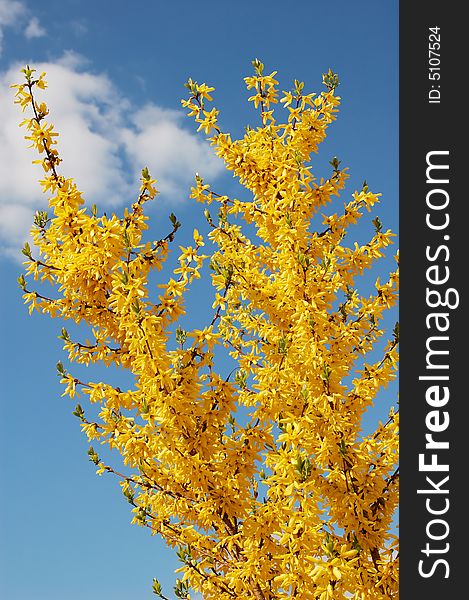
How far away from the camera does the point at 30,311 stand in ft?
22.7

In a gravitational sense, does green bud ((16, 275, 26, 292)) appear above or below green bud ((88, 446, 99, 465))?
above

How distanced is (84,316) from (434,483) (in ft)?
12.9

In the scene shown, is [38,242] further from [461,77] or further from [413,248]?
[461,77]

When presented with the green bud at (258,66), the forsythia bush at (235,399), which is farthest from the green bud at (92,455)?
the green bud at (258,66)

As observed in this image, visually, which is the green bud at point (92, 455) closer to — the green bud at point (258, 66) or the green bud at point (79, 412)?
the green bud at point (79, 412)

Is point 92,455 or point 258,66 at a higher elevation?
point 258,66

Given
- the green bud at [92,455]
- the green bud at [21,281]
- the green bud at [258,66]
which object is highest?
the green bud at [258,66]

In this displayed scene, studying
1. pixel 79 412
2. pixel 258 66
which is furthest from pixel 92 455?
pixel 258 66

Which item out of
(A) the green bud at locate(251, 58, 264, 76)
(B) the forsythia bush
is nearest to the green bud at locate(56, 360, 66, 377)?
(B) the forsythia bush

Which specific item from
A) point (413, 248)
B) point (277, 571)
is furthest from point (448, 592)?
point (413, 248)

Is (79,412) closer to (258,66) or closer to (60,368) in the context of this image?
(60,368)

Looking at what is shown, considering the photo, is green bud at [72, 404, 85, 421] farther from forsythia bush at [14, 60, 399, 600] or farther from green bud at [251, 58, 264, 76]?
green bud at [251, 58, 264, 76]

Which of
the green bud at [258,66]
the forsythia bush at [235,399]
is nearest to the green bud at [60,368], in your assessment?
the forsythia bush at [235,399]

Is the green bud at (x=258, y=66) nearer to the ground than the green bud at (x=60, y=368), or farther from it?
farther from it
